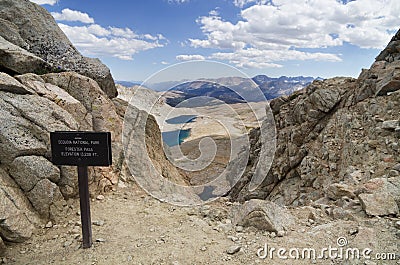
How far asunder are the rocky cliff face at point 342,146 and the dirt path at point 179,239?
1007mm

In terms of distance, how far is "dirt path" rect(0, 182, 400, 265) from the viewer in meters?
6.00

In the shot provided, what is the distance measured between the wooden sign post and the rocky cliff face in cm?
677

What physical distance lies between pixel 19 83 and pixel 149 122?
22.5 ft

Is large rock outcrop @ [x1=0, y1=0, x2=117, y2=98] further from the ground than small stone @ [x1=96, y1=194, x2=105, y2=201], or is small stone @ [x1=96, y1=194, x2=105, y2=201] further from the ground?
large rock outcrop @ [x1=0, y1=0, x2=117, y2=98]

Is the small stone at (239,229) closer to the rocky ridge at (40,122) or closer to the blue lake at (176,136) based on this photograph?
the rocky ridge at (40,122)

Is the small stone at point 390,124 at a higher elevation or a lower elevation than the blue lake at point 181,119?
lower

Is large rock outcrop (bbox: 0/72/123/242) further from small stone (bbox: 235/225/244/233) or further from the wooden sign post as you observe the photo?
small stone (bbox: 235/225/244/233)

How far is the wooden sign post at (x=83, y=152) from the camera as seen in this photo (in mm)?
6047

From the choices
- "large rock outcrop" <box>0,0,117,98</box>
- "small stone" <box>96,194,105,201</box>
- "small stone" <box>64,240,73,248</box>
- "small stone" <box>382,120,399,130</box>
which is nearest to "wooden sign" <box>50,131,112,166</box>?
"small stone" <box>64,240,73,248</box>

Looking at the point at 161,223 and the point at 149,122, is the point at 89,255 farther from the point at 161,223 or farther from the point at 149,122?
the point at 149,122

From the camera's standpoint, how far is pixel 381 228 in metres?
6.59

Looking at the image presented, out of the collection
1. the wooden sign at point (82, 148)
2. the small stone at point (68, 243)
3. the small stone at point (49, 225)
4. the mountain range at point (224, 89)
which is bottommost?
the small stone at point (68, 243)

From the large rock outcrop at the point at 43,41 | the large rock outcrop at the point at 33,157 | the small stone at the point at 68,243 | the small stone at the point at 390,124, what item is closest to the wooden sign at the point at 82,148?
the large rock outcrop at the point at 33,157

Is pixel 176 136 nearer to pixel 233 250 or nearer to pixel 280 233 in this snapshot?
pixel 280 233
